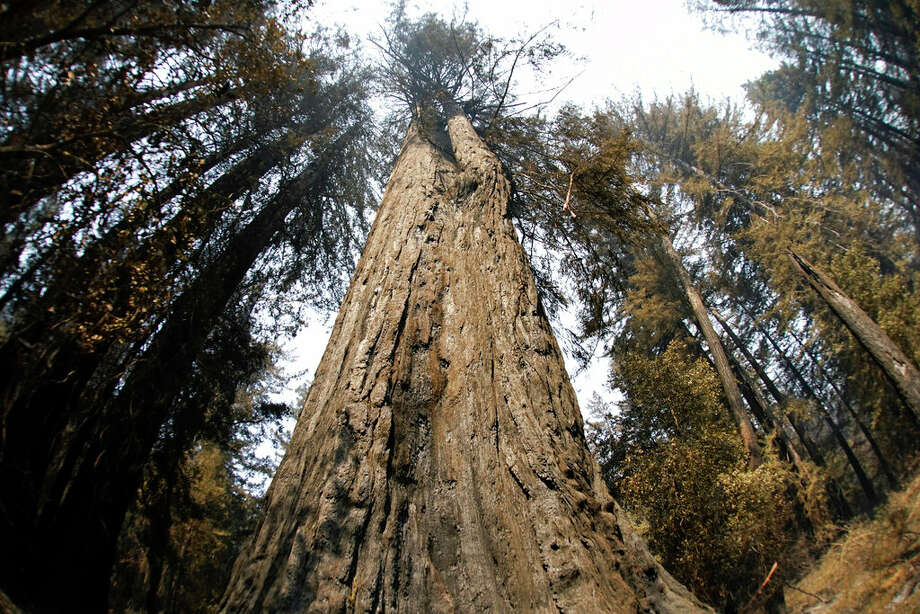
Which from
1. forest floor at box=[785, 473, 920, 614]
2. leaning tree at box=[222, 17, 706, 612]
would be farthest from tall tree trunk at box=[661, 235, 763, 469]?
leaning tree at box=[222, 17, 706, 612]

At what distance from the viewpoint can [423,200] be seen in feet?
11.1

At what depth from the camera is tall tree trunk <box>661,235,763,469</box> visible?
8.02 metres

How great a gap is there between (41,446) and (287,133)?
546cm

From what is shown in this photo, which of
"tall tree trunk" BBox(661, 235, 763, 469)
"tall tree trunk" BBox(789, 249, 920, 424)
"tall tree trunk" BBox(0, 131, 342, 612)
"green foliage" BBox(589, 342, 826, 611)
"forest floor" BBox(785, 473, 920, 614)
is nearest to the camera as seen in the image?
"tall tree trunk" BBox(0, 131, 342, 612)

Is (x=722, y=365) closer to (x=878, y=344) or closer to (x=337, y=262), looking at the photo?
(x=878, y=344)

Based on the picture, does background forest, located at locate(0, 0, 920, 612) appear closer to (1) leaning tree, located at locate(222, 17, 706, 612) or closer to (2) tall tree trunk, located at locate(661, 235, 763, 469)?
(2) tall tree trunk, located at locate(661, 235, 763, 469)

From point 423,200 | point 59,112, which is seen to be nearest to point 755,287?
point 423,200

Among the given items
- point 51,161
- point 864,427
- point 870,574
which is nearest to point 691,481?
point 870,574

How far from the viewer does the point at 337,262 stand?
8.02m

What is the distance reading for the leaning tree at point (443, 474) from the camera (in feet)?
4.50

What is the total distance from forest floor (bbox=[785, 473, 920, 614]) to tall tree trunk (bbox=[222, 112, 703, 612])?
408 cm

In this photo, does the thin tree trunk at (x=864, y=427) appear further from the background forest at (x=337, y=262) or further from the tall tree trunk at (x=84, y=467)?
the tall tree trunk at (x=84, y=467)

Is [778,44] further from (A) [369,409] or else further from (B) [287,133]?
(A) [369,409]

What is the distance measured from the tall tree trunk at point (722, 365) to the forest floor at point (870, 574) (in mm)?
1810
